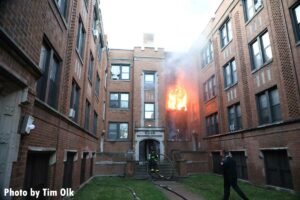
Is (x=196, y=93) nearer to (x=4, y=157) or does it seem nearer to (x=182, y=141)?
(x=182, y=141)

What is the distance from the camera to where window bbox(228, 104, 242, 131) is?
16.3 metres

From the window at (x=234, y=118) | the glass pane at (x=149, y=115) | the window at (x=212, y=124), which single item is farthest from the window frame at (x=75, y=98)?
the window at (x=212, y=124)

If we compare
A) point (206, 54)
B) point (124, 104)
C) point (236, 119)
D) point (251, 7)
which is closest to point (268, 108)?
point (236, 119)

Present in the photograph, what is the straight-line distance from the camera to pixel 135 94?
78.0ft

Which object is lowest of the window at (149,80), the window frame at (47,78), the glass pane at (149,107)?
the window frame at (47,78)

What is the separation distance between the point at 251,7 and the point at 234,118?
7.96 meters

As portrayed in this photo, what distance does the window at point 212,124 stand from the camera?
1987 centimetres

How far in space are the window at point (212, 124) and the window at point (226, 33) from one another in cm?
643

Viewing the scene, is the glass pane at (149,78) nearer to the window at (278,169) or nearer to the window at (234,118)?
the window at (234,118)

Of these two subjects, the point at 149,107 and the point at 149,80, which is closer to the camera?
the point at 149,107

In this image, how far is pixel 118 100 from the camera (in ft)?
79.8

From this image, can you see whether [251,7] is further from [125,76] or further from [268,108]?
[125,76]

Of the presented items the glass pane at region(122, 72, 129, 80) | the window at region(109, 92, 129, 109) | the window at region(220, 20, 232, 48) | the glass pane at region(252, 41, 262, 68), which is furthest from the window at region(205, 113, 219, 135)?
the glass pane at region(122, 72, 129, 80)

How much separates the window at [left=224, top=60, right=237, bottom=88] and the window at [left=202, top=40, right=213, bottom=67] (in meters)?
3.31
